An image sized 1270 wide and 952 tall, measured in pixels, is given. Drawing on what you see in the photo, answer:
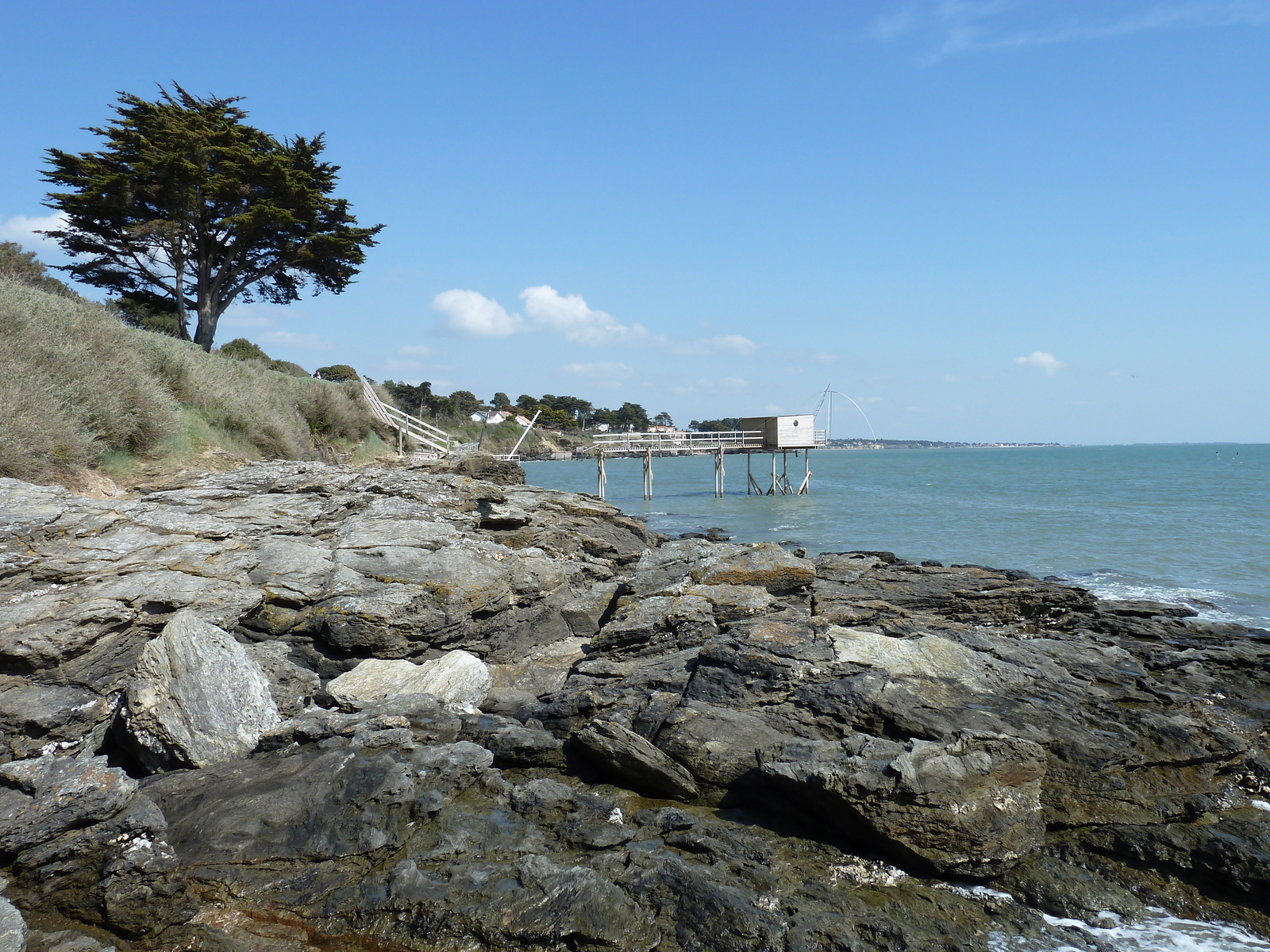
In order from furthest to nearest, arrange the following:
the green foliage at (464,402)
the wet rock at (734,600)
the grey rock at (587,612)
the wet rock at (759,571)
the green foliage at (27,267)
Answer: the green foliage at (464,402), the green foliage at (27,267), the wet rock at (759,571), the grey rock at (587,612), the wet rock at (734,600)

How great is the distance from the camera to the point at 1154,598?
15836mm

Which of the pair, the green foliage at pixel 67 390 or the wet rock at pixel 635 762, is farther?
the green foliage at pixel 67 390

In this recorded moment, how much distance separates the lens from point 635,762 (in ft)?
21.0

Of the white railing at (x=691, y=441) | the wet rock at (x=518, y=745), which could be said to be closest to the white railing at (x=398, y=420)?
the white railing at (x=691, y=441)

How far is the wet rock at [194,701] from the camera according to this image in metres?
6.25

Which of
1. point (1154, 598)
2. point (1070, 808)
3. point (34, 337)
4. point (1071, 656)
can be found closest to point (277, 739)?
point (1070, 808)

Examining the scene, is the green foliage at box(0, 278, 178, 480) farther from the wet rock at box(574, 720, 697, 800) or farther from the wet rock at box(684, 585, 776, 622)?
the wet rock at box(684, 585, 776, 622)

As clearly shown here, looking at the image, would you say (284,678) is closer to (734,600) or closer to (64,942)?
(64,942)

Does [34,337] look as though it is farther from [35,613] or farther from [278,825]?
[278,825]

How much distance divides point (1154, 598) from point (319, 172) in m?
33.0

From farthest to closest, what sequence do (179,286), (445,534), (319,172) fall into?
(319,172) → (179,286) → (445,534)

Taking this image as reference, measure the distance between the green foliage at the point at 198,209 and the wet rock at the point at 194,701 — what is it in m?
25.2

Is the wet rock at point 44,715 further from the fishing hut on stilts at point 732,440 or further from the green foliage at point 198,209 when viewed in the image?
the fishing hut on stilts at point 732,440

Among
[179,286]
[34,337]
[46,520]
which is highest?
[179,286]
